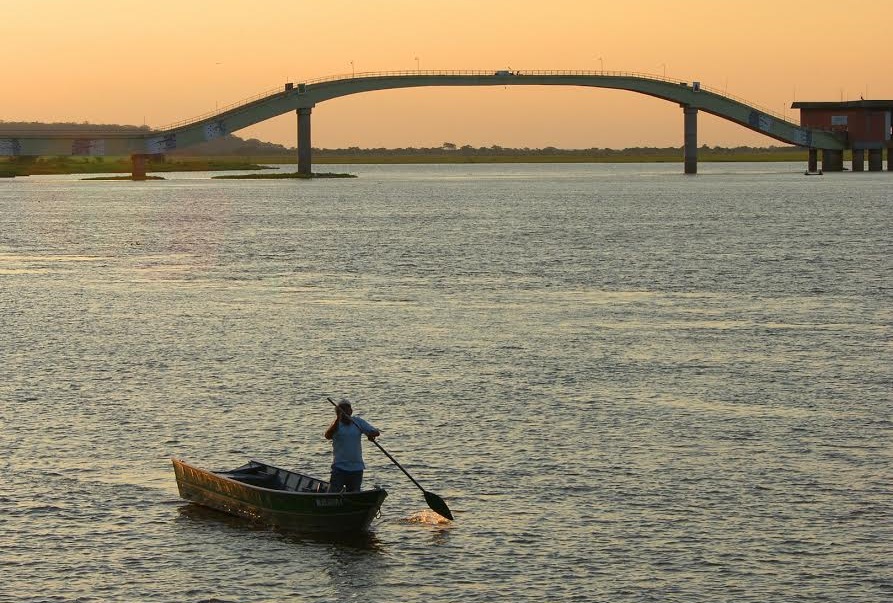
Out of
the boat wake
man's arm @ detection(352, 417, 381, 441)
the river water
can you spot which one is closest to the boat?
the river water

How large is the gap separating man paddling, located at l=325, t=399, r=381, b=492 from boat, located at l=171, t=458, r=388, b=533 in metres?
0.58

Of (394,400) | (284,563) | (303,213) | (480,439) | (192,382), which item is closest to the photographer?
(284,563)

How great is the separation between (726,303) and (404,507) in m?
Result: 39.4

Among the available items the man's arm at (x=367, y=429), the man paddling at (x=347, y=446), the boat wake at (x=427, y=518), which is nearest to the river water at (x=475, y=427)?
the boat wake at (x=427, y=518)

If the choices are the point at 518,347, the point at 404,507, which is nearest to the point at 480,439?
the point at 404,507

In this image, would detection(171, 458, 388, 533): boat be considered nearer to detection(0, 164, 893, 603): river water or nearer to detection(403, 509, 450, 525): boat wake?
detection(0, 164, 893, 603): river water

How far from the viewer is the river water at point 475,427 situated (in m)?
25.8

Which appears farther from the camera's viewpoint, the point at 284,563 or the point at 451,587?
the point at 284,563

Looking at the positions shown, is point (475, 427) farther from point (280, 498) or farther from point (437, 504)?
point (280, 498)

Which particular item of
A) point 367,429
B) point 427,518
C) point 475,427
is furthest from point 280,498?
point 475,427

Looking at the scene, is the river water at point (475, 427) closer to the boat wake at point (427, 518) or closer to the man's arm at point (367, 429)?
the boat wake at point (427, 518)

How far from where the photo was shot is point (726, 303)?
66.7 meters

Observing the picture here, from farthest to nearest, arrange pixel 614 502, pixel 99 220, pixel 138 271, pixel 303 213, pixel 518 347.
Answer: pixel 303 213
pixel 99 220
pixel 138 271
pixel 518 347
pixel 614 502

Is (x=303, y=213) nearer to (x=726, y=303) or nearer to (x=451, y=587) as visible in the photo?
(x=726, y=303)
